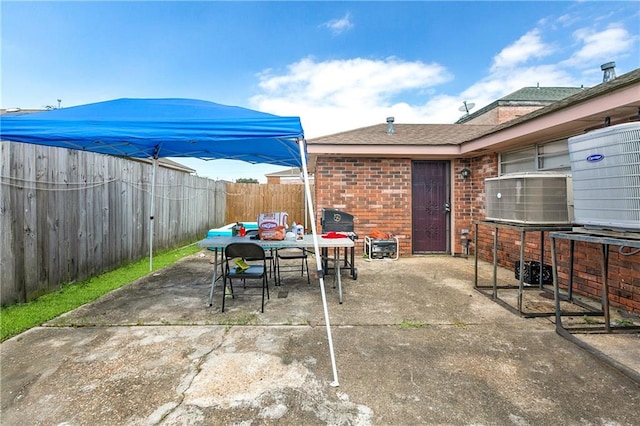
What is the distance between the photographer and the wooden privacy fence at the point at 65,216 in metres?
3.64

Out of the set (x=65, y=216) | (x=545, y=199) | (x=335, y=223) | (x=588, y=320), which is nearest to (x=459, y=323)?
(x=588, y=320)

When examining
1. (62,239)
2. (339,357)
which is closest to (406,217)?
(339,357)

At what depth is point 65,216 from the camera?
4477 mm

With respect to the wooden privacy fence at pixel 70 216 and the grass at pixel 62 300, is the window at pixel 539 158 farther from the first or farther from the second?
the wooden privacy fence at pixel 70 216

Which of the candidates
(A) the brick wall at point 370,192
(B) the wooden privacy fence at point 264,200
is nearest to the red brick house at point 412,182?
(A) the brick wall at point 370,192

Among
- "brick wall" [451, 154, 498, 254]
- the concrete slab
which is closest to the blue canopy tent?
the concrete slab

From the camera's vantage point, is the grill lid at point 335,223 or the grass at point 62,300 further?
the grill lid at point 335,223

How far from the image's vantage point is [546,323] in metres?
3.37

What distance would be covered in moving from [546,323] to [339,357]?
8.23 feet

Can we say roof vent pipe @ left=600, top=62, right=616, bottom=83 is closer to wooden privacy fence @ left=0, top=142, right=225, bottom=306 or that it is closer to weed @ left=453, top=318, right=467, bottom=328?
weed @ left=453, top=318, right=467, bottom=328

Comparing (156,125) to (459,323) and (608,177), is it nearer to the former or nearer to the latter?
(459,323)

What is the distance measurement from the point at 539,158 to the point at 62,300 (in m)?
7.69

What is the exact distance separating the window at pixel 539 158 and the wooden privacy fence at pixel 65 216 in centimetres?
745

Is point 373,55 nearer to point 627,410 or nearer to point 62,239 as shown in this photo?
point 62,239
